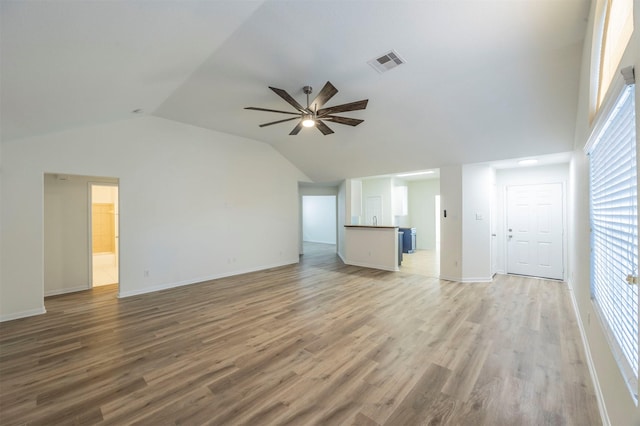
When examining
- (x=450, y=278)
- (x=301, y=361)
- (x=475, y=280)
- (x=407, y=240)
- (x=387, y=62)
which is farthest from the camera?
(x=407, y=240)

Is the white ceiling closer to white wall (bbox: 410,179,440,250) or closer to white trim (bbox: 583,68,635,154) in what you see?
white trim (bbox: 583,68,635,154)

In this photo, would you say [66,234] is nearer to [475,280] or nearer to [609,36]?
[609,36]

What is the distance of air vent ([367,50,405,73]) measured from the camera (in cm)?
292

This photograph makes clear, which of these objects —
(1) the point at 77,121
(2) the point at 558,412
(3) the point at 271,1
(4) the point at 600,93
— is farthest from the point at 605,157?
(1) the point at 77,121

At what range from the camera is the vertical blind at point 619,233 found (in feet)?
3.97

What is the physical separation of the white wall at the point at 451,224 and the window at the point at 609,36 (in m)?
3.04

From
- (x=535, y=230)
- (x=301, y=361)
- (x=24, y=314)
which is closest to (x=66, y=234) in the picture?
(x=24, y=314)

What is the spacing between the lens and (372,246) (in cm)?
662

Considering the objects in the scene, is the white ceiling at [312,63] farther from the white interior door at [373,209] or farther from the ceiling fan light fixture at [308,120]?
the white interior door at [373,209]

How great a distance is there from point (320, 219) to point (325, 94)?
944cm

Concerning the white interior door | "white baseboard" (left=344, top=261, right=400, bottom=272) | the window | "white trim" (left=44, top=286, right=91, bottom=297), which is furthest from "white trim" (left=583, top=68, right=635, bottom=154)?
"white trim" (left=44, top=286, right=91, bottom=297)

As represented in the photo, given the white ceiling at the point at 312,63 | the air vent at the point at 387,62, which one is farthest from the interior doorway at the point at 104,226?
the air vent at the point at 387,62

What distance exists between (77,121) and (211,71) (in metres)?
2.30

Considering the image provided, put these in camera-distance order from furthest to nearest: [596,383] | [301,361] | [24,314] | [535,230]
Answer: [535,230], [24,314], [301,361], [596,383]
